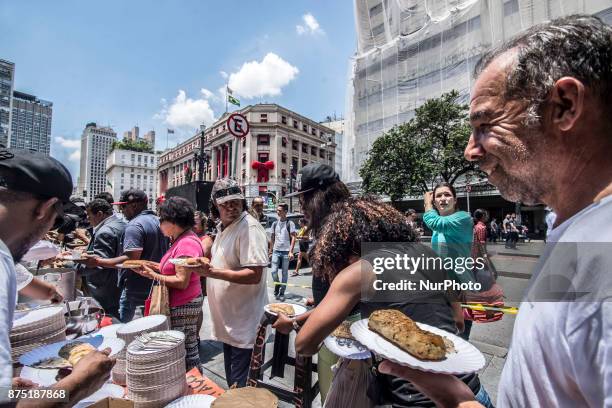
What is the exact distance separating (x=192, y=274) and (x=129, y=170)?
9950cm

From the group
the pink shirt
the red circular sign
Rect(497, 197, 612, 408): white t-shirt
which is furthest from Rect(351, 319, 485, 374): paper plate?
the red circular sign

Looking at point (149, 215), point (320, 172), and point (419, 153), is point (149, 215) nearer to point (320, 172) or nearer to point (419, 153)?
point (320, 172)

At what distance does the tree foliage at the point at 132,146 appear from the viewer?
82312mm

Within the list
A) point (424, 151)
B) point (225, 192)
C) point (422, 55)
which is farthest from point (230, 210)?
point (422, 55)

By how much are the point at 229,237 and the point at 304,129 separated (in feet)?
175

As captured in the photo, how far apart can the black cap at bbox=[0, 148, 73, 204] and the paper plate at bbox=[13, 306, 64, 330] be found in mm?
952

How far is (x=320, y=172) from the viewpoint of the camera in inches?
86.9

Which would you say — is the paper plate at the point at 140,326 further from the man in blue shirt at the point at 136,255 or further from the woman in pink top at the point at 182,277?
the man in blue shirt at the point at 136,255

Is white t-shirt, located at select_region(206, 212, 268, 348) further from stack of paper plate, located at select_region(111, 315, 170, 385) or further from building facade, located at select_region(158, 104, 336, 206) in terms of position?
building facade, located at select_region(158, 104, 336, 206)

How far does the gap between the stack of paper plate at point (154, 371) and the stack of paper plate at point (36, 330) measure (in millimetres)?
698

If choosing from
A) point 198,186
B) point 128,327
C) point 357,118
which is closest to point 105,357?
point 128,327

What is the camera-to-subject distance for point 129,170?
85.3 m

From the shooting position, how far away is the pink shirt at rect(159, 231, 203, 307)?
8.14ft

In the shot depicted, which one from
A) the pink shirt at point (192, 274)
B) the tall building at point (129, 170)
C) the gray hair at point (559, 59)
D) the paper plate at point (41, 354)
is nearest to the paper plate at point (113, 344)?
the paper plate at point (41, 354)
